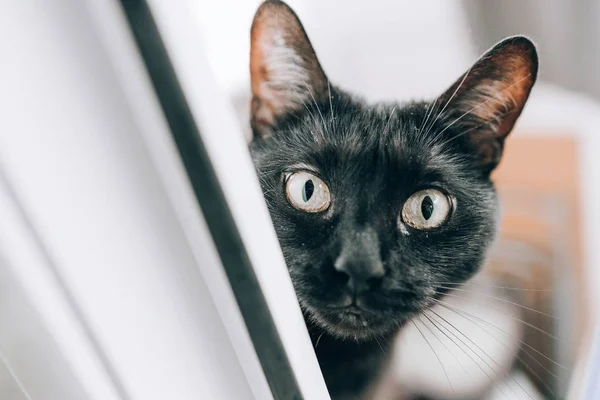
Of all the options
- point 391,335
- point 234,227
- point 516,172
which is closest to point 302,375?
point 391,335

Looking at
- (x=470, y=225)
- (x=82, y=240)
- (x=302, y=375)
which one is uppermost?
(x=82, y=240)

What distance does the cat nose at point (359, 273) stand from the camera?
46cm

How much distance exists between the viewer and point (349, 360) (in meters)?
0.54

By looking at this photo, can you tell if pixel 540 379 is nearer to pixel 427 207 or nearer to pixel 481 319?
pixel 481 319

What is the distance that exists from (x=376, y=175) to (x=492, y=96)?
5.1 inches

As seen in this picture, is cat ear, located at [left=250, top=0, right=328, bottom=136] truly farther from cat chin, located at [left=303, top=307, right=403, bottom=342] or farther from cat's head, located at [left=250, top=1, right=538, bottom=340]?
cat chin, located at [left=303, top=307, right=403, bottom=342]

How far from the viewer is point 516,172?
1.45ft

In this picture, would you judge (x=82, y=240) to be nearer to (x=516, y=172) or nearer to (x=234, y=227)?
(x=234, y=227)

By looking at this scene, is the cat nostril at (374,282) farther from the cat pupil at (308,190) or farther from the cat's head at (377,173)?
the cat pupil at (308,190)

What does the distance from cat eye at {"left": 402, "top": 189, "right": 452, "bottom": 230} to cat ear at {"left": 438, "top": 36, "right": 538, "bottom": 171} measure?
0.05m

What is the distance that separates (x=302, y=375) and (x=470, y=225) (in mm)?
250

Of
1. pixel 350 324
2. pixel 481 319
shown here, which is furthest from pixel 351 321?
pixel 481 319

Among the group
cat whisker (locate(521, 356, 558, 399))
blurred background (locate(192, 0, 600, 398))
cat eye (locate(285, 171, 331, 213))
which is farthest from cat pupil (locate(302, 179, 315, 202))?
cat whisker (locate(521, 356, 558, 399))

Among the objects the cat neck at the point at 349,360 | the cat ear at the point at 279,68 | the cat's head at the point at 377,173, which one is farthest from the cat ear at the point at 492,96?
the cat neck at the point at 349,360
